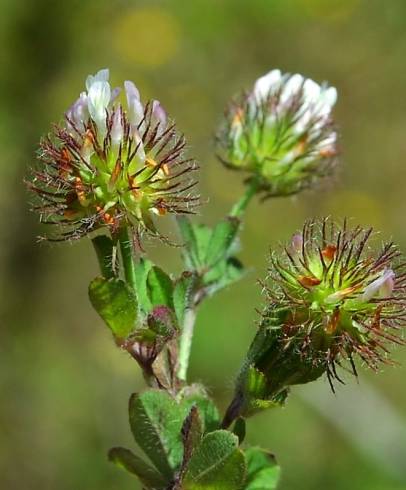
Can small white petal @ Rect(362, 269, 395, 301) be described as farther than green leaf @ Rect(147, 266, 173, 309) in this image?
No

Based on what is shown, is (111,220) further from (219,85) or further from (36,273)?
(219,85)

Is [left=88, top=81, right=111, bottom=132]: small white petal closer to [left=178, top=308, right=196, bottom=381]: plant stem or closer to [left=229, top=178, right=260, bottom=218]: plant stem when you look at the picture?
[left=178, top=308, right=196, bottom=381]: plant stem

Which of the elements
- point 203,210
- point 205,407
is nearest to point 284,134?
point 205,407

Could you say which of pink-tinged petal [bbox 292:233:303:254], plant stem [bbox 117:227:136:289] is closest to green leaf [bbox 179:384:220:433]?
plant stem [bbox 117:227:136:289]

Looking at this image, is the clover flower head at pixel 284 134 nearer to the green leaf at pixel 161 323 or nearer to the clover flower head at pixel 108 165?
the clover flower head at pixel 108 165

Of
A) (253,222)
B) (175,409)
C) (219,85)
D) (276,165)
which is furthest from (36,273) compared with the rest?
(175,409)

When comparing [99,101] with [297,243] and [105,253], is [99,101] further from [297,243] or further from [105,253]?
[297,243]
